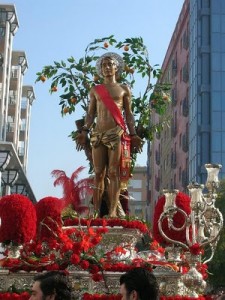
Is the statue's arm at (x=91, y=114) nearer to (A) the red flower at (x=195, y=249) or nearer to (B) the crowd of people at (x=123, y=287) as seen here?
(A) the red flower at (x=195, y=249)

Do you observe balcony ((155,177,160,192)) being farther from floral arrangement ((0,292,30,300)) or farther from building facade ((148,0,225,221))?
floral arrangement ((0,292,30,300))

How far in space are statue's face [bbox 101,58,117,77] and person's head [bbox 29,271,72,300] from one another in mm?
9949

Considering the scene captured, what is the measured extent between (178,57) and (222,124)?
11448 mm

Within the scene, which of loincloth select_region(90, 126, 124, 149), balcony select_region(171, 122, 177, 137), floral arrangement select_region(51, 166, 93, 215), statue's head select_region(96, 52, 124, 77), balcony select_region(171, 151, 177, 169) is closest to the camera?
loincloth select_region(90, 126, 124, 149)

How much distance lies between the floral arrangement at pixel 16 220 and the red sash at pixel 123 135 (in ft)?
7.13

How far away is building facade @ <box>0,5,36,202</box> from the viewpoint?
171 feet

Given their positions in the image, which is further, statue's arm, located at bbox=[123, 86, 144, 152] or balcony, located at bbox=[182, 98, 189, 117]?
balcony, located at bbox=[182, 98, 189, 117]

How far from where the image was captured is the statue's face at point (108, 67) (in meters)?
14.6

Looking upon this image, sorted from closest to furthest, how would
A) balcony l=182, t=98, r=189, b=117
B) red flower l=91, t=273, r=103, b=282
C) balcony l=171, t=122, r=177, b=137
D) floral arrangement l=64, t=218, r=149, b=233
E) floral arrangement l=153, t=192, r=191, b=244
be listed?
red flower l=91, t=273, r=103, b=282
floral arrangement l=64, t=218, r=149, b=233
floral arrangement l=153, t=192, r=191, b=244
balcony l=182, t=98, r=189, b=117
balcony l=171, t=122, r=177, b=137

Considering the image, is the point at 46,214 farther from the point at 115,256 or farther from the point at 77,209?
the point at 115,256

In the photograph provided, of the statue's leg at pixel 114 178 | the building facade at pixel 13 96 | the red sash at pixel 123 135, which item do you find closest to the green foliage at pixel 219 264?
the building facade at pixel 13 96

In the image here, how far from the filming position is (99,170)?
46.9 ft

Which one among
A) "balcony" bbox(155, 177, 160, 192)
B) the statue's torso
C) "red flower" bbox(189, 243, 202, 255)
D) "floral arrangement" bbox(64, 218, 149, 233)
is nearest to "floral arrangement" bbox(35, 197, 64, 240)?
"floral arrangement" bbox(64, 218, 149, 233)

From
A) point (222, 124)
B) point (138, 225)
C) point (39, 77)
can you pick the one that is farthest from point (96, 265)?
point (222, 124)
